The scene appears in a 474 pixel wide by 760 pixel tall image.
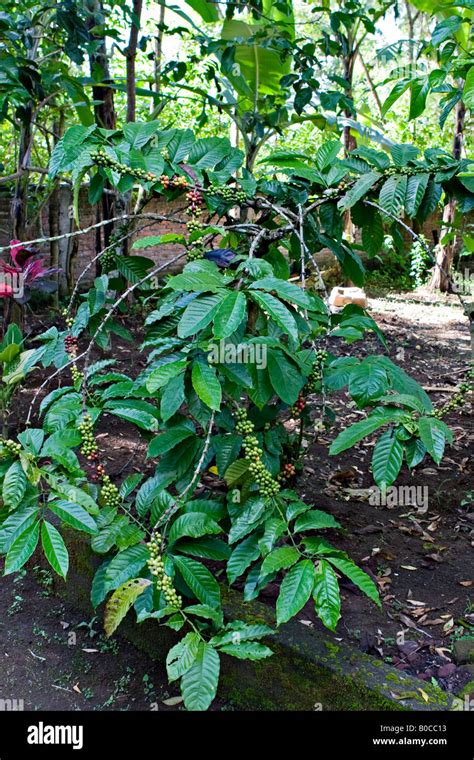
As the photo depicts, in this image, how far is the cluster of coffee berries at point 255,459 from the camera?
196cm

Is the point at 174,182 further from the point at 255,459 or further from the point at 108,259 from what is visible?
the point at 255,459

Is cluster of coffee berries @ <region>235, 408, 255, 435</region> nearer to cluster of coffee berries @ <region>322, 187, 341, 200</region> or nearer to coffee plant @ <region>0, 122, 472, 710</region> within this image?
coffee plant @ <region>0, 122, 472, 710</region>

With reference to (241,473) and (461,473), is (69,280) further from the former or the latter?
(241,473)

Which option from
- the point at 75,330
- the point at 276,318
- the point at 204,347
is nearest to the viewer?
the point at 276,318

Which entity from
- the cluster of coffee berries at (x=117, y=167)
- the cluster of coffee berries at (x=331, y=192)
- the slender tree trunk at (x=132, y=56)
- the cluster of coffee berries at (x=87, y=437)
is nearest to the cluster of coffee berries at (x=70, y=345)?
the cluster of coffee berries at (x=87, y=437)

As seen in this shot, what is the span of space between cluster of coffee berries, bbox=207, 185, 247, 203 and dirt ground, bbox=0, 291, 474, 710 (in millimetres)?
821

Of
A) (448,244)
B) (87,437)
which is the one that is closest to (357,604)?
(87,437)

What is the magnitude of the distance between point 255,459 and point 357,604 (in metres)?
0.95

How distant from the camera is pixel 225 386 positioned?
2.01 m

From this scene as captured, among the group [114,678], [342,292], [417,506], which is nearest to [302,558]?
[114,678]

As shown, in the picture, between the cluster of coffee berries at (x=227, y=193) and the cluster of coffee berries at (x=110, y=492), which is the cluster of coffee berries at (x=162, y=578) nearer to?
the cluster of coffee berries at (x=110, y=492)

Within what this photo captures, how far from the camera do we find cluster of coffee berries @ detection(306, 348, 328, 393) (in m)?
2.03

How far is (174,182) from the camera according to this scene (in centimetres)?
205

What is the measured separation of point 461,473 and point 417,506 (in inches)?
18.1
